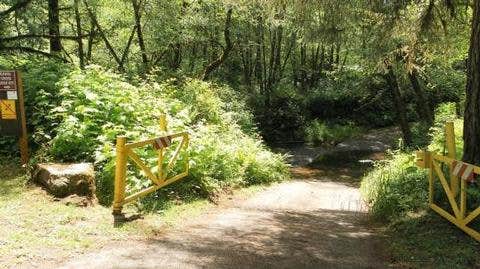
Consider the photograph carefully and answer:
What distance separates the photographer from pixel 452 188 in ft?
21.7

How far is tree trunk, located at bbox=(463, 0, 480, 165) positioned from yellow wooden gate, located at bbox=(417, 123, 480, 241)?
0.81 feet

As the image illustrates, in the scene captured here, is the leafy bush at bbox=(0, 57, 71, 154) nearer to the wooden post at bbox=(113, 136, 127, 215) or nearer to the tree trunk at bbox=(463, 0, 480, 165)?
the wooden post at bbox=(113, 136, 127, 215)

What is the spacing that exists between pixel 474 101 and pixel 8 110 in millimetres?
7352

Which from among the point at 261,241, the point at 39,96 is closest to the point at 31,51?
the point at 39,96

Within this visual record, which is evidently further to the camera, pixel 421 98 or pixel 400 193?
pixel 421 98

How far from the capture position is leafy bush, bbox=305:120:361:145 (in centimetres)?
2518

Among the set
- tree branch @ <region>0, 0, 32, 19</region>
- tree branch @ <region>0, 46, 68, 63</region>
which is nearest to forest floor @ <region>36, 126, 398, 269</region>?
tree branch @ <region>0, 46, 68, 63</region>

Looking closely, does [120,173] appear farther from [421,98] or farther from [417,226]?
[421,98]

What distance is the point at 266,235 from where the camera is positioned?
21.6ft

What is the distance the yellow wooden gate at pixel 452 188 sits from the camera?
235 inches

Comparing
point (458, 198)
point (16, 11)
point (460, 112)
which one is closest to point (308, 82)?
point (460, 112)

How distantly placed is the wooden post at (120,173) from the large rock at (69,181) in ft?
2.45

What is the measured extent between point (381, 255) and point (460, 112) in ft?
44.2

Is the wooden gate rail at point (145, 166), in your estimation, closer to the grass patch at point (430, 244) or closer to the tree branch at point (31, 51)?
the grass patch at point (430, 244)
